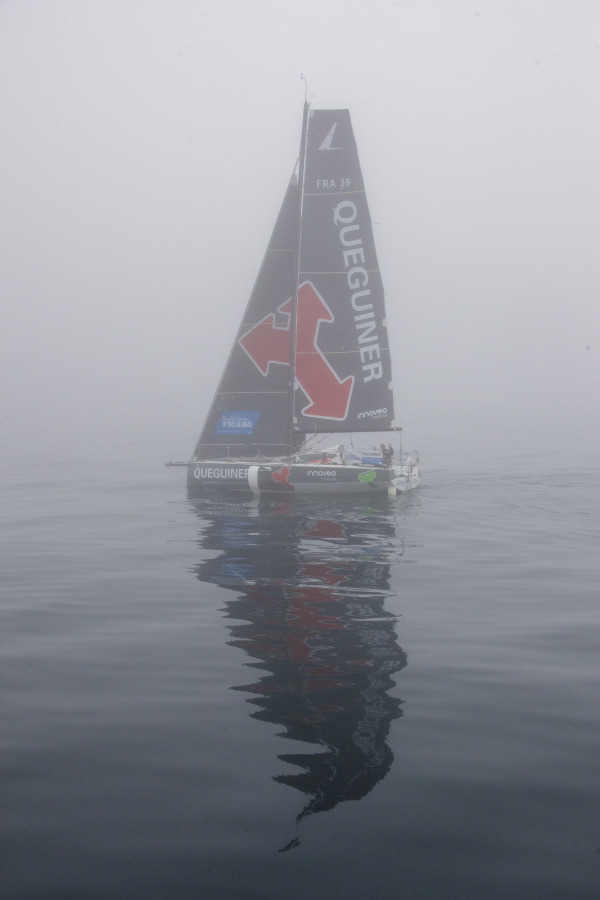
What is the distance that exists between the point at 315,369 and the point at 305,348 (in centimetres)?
72

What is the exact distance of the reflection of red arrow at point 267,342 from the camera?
80.5 feet

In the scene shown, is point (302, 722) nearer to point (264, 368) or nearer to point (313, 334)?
point (264, 368)

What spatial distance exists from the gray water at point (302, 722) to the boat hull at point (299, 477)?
20.8 ft

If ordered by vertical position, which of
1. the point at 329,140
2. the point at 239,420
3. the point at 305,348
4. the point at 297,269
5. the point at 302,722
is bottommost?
the point at 302,722

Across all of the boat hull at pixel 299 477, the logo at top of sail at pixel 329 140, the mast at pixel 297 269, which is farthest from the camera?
the logo at top of sail at pixel 329 140

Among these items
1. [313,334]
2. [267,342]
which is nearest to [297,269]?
[313,334]

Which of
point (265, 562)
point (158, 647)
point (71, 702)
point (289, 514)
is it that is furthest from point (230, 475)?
point (71, 702)

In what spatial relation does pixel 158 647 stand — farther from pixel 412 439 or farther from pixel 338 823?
pixel 412 439

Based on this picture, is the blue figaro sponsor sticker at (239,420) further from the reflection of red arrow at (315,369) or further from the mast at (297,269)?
the reflection of red arrow at (315,369)

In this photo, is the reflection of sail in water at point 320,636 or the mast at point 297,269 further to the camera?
the mast at point 297,269

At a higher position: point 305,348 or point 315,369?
point 305,348

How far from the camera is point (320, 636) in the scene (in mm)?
10078

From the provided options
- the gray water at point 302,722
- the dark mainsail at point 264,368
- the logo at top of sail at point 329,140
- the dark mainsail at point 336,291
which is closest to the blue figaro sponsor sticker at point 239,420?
the dark mainsail at point 264,368

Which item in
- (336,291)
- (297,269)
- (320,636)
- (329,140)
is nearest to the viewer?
(320,636)
